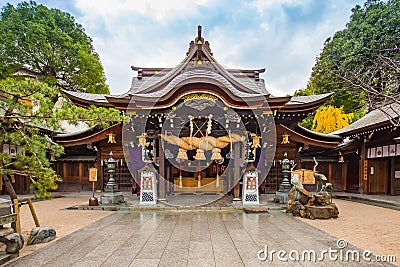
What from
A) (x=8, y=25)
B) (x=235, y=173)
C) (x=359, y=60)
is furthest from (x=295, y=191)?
(x=8, y=25)

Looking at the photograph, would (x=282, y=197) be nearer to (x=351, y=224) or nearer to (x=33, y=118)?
(x=351, y=224)

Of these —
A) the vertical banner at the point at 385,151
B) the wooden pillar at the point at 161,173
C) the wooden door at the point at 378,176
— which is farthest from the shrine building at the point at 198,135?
the vertical banner at the point at 385,151

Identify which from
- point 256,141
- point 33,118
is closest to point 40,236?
point 33,118

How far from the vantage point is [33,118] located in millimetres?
4555

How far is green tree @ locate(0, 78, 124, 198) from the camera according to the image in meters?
4.43

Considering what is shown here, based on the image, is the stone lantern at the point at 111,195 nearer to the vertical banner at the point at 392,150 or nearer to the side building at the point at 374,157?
the side building at the point at 374,157

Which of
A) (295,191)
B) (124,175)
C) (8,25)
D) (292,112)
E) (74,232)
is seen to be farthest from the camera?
(8,25)

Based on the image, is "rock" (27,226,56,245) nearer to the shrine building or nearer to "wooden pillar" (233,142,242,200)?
the shrine building

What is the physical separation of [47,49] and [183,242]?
18.4 m

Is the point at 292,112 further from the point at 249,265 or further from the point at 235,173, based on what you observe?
the point at 249,265

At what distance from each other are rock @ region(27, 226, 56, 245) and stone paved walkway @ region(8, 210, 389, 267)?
0.59 feet

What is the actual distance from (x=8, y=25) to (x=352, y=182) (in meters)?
22.3

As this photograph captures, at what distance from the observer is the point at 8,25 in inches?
680

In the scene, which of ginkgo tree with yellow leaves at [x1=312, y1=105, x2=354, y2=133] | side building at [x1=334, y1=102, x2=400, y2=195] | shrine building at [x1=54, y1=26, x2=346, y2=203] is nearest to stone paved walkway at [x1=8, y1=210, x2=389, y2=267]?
shrine building at [x1=54, y1=26, x2=346, y2=203]
